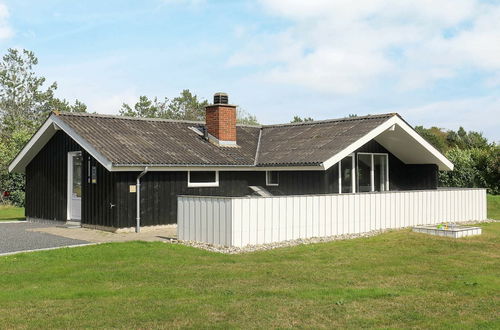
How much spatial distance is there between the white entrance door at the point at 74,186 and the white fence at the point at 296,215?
585 cm

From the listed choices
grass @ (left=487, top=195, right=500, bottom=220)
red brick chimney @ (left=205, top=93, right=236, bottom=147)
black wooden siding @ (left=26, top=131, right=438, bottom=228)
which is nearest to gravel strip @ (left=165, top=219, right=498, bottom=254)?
black wooden siding @ (left=26, top=131, right=438, bottom=228)

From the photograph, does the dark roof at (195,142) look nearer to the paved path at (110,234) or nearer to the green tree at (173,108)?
the paved path at (110,234)

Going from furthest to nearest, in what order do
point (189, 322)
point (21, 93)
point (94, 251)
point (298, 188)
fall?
point (21, 93)
point (298, 188)
point (94, 251)
point (189, 322)

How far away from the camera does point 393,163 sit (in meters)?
22.5

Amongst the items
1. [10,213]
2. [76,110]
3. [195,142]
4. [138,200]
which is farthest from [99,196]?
[76,110]

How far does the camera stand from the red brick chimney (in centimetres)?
2152

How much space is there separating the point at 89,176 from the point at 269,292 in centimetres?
1116

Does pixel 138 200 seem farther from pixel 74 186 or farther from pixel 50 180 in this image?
pixel 50 180

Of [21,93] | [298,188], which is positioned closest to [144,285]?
[298,188]

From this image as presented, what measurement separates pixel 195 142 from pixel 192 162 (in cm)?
247

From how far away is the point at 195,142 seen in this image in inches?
815

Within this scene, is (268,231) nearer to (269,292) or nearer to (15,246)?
(269,292)

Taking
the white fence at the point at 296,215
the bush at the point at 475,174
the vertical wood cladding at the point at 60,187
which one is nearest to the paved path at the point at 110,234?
the vertical wood cladding at the point at 60,187

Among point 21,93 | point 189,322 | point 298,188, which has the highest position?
point 21,93
